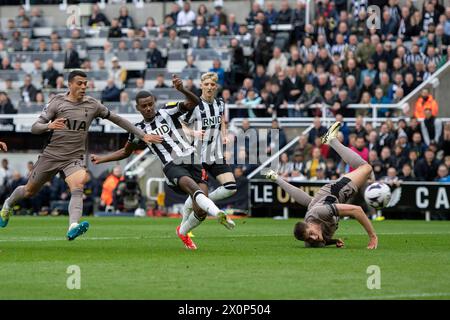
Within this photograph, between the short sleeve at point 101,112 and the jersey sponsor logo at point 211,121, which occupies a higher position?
the short sleeve at point 101,112

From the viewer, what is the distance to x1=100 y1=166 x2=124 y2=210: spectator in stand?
30312mm

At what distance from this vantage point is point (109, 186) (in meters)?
30.3

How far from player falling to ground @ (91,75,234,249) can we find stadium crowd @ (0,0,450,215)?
11.5 metres

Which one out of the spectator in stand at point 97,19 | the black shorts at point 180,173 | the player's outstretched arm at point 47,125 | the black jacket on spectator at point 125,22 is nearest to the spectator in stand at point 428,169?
the black shorts at point 180,173

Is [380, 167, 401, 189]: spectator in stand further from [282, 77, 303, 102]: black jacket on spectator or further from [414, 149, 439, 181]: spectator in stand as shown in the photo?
[282, 77, 303, 102]: black jacket on spectator

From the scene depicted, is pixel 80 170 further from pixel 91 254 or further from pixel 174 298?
pixel 174 298

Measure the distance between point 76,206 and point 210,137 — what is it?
8.32 feet

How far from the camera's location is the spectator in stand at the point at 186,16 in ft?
117

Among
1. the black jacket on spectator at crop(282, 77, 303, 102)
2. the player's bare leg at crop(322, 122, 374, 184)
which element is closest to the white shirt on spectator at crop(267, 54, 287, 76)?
the black jacket on spectator at crop(282, 77, 303, 102)

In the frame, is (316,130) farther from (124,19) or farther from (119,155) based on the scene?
(119,155)

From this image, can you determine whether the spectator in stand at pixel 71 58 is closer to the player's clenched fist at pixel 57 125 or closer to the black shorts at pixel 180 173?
the black shorts at pixel 180 173

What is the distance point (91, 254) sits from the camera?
1425 centimetres

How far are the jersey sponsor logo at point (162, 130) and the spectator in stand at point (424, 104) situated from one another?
1332 cm
